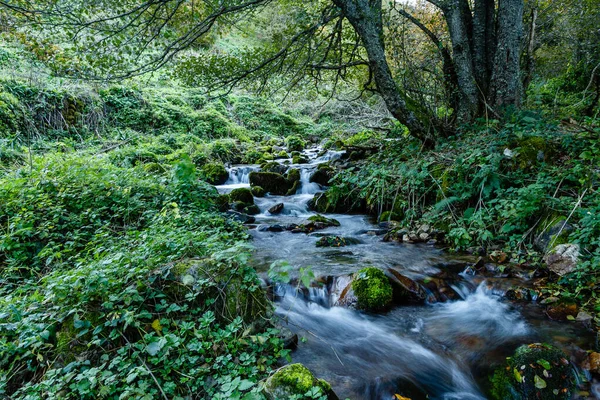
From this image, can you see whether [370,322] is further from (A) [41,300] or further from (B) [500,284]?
(A) [41,300]

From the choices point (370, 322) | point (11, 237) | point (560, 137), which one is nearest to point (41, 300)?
point (11, 237)

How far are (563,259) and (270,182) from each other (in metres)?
7.88

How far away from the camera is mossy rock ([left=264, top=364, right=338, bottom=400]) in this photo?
1.86 metres

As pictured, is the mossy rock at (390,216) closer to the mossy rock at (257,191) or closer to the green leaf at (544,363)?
the mossy rock at (257,191)

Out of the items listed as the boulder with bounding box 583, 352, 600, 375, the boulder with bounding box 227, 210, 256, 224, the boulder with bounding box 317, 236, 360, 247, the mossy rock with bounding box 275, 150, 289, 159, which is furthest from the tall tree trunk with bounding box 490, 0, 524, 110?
the mossy rock with bounding box 275, 150, 289, 159

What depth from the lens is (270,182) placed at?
1034cm

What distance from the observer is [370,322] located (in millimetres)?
3539

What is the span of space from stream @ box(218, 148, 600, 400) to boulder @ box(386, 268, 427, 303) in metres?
0.10

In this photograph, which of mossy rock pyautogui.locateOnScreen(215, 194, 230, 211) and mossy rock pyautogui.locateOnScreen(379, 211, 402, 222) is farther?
mossy rock pyautogui.locateOnScreen(215, 194, 230, 211)

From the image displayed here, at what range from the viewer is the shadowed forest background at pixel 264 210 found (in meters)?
2.17

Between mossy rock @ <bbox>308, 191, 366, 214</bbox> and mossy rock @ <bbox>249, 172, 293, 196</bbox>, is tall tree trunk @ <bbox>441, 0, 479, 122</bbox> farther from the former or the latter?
mossy rock @ <bbox>249, 172, 293, 196</bbox>

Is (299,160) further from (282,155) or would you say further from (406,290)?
(406,290)

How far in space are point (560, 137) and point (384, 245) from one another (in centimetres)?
316

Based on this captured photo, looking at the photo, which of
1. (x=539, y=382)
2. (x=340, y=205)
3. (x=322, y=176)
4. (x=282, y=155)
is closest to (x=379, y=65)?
(x=340, y=205)
